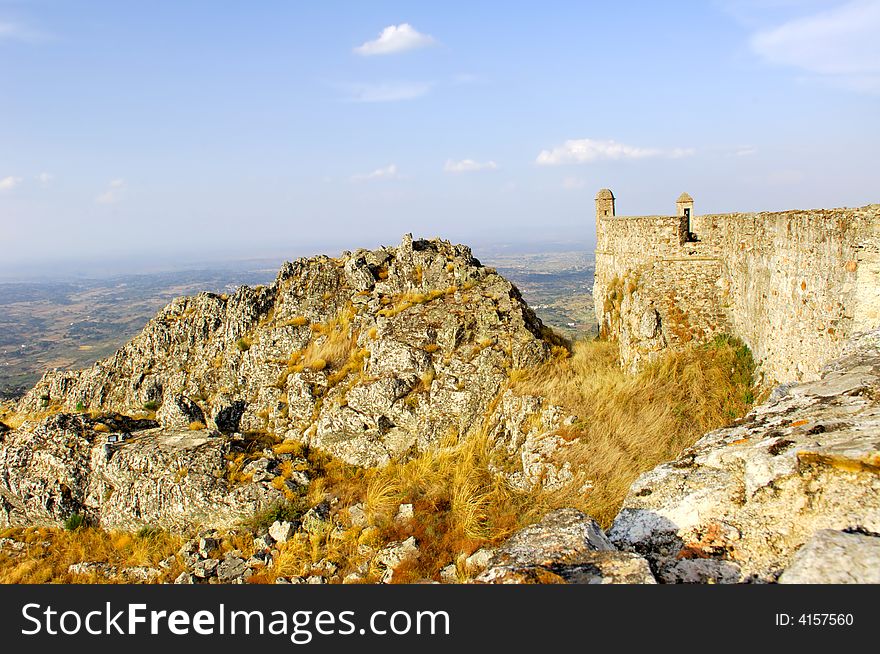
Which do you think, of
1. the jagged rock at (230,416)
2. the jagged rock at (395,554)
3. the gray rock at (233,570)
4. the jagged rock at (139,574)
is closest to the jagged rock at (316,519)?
the gray rock at (233,570)

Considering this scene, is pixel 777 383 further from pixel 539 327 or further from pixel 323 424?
pixel 323 424

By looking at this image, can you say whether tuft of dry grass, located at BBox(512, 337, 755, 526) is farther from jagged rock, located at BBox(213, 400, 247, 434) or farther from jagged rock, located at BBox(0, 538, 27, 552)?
jagged rock, located at BBox(0, 538, 27, 552)

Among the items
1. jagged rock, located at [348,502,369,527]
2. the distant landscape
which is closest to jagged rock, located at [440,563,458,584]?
jagged rock, located at [348,502,369,527]

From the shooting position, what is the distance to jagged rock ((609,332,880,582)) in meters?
2.89

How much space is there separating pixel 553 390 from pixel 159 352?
1039cm

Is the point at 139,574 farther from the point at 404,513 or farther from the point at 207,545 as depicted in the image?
the point at 404,513

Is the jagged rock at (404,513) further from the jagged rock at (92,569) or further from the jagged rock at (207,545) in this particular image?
the jagged rock at (92,569)

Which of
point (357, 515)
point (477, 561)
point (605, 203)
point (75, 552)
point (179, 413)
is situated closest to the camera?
point (477, 561)

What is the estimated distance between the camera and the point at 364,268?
13586 millimetres

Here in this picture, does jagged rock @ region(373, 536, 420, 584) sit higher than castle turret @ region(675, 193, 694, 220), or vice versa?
castle turret @ region(675, 193, 694, 220)

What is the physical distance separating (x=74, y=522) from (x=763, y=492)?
464 inches

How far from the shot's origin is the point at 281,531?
8.53 meters

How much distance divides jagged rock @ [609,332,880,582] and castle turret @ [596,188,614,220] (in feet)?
33.3

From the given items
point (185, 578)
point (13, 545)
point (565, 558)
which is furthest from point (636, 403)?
point (13, 545)
